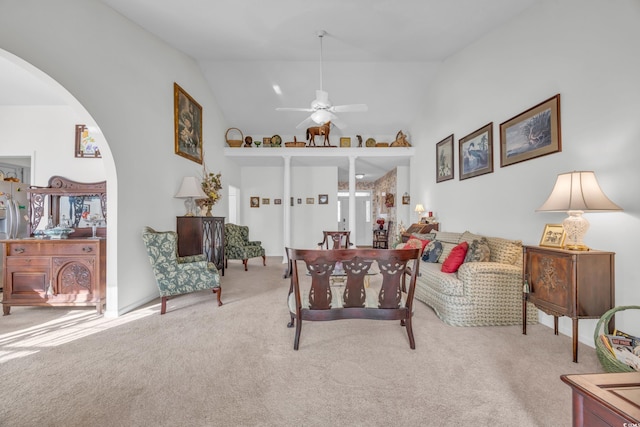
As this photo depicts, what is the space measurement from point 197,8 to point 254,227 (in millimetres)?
5566

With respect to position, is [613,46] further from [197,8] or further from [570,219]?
[197,8]

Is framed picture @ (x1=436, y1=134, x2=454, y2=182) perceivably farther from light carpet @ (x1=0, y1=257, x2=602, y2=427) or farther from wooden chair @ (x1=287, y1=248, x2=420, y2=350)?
wooden chair @ (x1=287, y1=248, x2=420, y2=350)

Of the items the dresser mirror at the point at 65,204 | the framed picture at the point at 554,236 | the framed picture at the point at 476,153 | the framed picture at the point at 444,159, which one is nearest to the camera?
the framed picture at the point at 554,236

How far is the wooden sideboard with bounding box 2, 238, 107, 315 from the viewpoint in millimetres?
3133

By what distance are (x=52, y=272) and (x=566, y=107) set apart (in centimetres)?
573

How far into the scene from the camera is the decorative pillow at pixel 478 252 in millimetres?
3205

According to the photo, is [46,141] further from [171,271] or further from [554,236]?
[554,236]

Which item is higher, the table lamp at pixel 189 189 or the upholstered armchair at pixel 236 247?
the table lamp at pixel 189 189

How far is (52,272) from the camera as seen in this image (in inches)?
124

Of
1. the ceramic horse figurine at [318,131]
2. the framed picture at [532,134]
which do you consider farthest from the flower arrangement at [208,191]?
the framed picture at [532,134]

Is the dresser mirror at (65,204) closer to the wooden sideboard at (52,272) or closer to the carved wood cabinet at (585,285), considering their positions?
the wooden sideboard at (52,272)

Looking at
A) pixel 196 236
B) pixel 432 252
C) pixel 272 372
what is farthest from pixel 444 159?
pixel 272 372

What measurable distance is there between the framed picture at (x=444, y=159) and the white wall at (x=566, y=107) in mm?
325

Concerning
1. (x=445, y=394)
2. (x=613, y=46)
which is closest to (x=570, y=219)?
(x=613, y=46)
